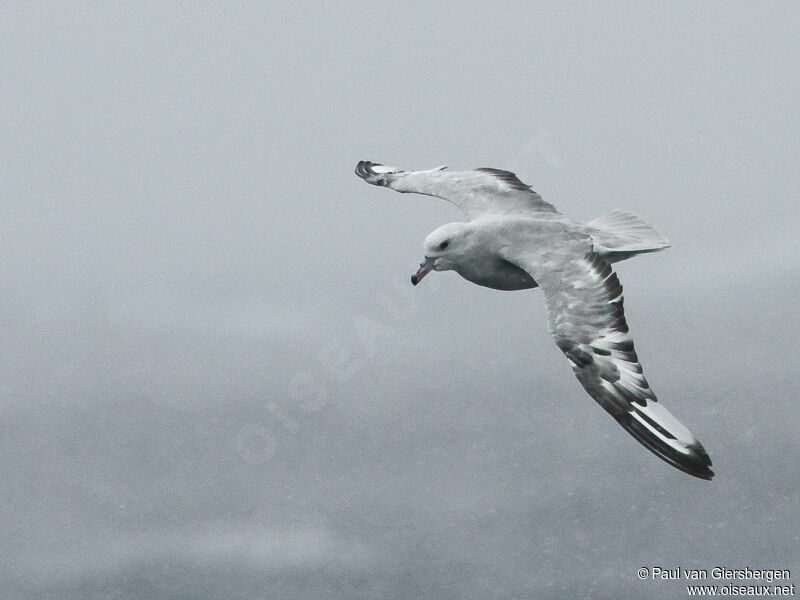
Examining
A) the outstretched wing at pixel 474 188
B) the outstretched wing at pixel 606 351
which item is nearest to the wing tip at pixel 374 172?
the outstretched wing at pixel 474 188

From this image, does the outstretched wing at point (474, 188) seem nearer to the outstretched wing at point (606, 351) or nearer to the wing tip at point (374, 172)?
the wing tip at point (374, 172)

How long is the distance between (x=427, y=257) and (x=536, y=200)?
234 centimetres

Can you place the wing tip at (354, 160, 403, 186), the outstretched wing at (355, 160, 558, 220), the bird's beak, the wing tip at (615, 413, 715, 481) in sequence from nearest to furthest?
the wing tip at (615, 413, 715, 481), the bird's beak, the outstretched wing at (355, 160, 558, 220), the wing tip at (354, 160, 403, 186)

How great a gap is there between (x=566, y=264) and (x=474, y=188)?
3650mm

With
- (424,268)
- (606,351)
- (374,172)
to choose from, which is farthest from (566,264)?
(374,172)

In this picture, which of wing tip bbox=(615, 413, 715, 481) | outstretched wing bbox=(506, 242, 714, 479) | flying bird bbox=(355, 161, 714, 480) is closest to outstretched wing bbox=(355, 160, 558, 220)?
flying bird bbox=(355, 161, 714, 480)

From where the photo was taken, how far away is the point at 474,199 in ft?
59.7

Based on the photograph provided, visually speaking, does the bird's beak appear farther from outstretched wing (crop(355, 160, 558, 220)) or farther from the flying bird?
outstretched wing (crop(355, 160, 558, 220))

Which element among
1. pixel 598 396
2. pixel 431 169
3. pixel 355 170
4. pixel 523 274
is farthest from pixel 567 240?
pixel 355 170

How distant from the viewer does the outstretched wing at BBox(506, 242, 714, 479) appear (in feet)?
41.2

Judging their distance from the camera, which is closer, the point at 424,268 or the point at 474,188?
the point at 424,268

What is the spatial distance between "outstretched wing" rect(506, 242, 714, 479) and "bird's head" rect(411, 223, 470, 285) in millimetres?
1367

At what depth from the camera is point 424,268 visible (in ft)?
54.3

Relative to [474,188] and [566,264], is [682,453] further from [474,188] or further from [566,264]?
[474,188]
